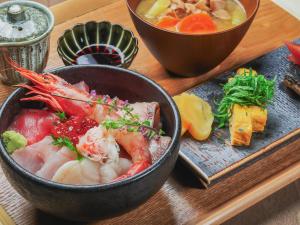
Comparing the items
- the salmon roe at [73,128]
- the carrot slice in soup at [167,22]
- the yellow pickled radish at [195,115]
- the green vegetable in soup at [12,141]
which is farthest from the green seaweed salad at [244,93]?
the green vegetable in soup at [12,141]

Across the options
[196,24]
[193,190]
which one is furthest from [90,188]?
[196,24]

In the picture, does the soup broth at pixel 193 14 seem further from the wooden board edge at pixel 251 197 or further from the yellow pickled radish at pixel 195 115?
the wooden board edge at pixel 251 197

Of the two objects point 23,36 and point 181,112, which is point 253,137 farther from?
point 23,36

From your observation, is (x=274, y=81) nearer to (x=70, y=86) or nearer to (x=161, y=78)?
(x=161, y=78)

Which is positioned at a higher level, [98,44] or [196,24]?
[196,24]

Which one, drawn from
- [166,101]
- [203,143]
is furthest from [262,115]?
[166,101]

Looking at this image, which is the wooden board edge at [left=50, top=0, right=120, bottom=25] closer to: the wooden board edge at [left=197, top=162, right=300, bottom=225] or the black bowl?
the black bowl
